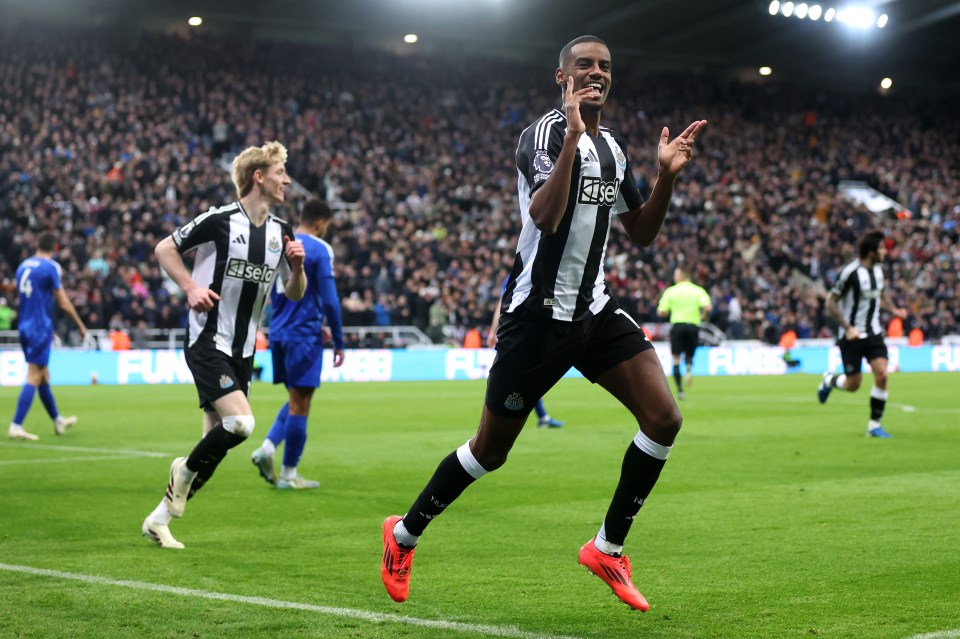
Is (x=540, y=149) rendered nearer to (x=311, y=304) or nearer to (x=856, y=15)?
(x=311, y=304)

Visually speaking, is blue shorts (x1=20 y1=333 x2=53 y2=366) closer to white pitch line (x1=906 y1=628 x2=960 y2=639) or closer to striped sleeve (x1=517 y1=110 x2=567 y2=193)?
striped sleeve (x1=517 y1=110 x2=567 y2=193)

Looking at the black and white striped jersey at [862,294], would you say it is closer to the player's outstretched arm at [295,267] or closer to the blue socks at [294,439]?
the blue socks at [294,439]

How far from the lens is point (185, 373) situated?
83.4 feet

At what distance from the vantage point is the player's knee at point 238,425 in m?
6.79

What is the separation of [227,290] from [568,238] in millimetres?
2728

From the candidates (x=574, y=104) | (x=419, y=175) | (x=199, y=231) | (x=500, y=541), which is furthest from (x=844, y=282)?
(x=419, y=175)

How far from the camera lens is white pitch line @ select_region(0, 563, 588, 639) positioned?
15.7 ft

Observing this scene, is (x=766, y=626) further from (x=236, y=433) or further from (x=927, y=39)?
(x=927, y=39)

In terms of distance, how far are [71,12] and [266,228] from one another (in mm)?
33607

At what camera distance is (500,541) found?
713 cm

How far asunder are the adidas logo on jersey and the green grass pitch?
862 millimetres

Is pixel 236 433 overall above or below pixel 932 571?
above

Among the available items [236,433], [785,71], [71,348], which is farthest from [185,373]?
[785,71]

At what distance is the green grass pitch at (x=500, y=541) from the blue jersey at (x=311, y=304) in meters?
1.25
